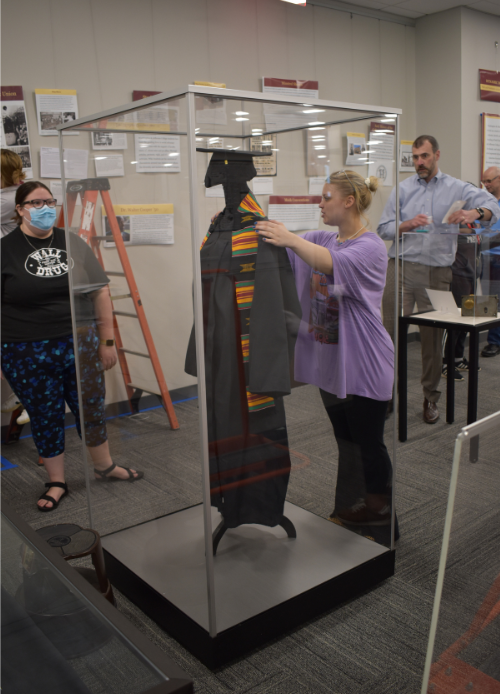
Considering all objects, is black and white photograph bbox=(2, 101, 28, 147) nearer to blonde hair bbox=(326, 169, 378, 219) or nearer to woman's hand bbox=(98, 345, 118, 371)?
woman's hand bbox=(98, 345, 118, 371)

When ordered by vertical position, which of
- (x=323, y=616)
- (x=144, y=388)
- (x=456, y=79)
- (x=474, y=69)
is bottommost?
(x=323, y=616)

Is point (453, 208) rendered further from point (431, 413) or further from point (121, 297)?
point (121, 297)

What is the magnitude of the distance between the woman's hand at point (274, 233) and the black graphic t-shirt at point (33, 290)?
1.33 m

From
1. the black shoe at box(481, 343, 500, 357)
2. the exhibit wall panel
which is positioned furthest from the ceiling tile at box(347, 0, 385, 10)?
the black shoe at box(481, 343, 500, 357)

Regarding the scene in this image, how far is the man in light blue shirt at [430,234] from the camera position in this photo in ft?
11.6

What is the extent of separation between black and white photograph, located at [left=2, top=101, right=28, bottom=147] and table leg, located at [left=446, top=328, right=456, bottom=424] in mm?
2807

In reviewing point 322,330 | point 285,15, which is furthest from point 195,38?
point 322,330

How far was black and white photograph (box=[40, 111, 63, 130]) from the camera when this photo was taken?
3.57 meters

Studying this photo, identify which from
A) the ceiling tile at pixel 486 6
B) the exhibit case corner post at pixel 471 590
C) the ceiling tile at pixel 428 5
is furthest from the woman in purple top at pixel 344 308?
the ceiling tile at pixel 486 6

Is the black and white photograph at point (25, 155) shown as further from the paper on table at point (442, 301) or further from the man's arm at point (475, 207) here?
the man's arm at point (475, 207)

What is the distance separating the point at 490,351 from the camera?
17.0 feet

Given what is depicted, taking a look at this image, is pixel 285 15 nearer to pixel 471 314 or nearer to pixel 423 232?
pixel 423 232

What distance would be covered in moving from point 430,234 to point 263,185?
2.11 metres

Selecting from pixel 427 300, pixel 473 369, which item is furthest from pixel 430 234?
pixel 473 369
